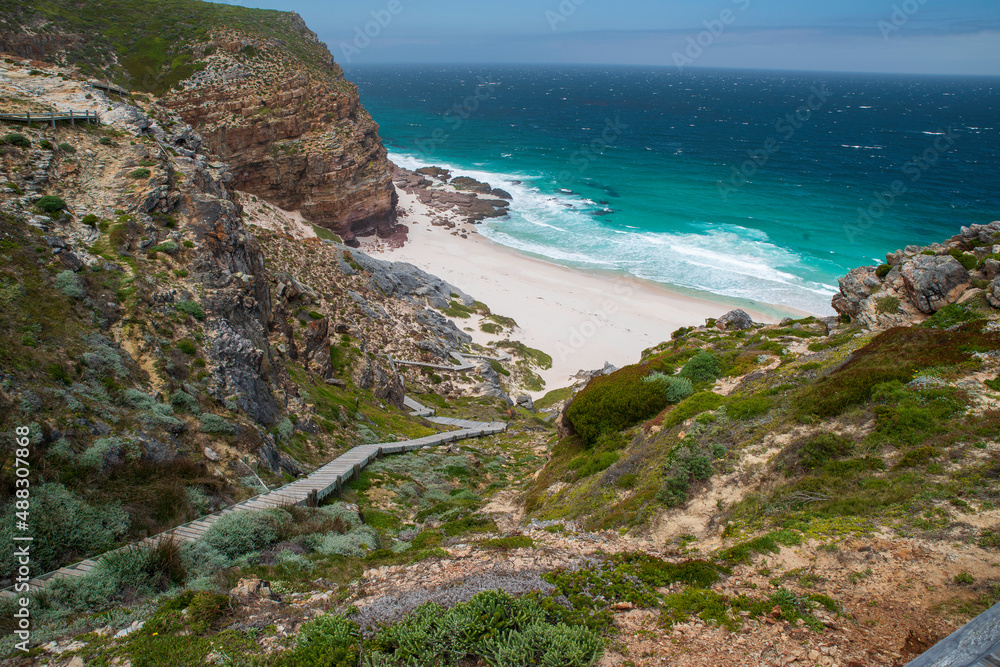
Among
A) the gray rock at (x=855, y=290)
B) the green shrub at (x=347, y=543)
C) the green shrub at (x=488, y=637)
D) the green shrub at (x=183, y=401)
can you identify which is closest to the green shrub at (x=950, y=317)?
the gray rock at (x=855, y=290)

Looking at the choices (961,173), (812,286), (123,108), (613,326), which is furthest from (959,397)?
(961,173)

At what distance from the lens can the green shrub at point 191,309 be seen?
1435 centimetres

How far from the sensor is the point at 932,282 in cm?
1534

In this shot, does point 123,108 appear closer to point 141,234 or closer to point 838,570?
point 141,234

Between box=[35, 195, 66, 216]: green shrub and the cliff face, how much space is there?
30.2 m

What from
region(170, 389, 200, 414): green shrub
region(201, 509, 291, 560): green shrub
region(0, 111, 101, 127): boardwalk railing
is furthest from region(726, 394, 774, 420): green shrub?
region(0, 111, 101, 127): boardwalk railing

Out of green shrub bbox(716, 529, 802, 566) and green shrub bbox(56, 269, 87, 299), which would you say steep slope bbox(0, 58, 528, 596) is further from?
green shrub bbox(716, 529, 802, 566)

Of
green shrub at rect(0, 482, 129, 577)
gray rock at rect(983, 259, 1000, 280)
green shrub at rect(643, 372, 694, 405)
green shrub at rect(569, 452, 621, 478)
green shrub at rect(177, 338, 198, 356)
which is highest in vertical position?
gray rock at rect(983, 259, 1000, 280)

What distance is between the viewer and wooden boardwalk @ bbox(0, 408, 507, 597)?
771 cm

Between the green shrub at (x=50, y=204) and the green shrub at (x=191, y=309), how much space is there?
460 cm

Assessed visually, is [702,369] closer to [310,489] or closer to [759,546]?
[759,546]

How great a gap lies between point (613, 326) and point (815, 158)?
84517mm

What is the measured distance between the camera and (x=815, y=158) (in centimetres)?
9894

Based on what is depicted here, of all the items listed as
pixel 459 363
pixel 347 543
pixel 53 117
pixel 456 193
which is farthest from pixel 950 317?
pixel 456 193
